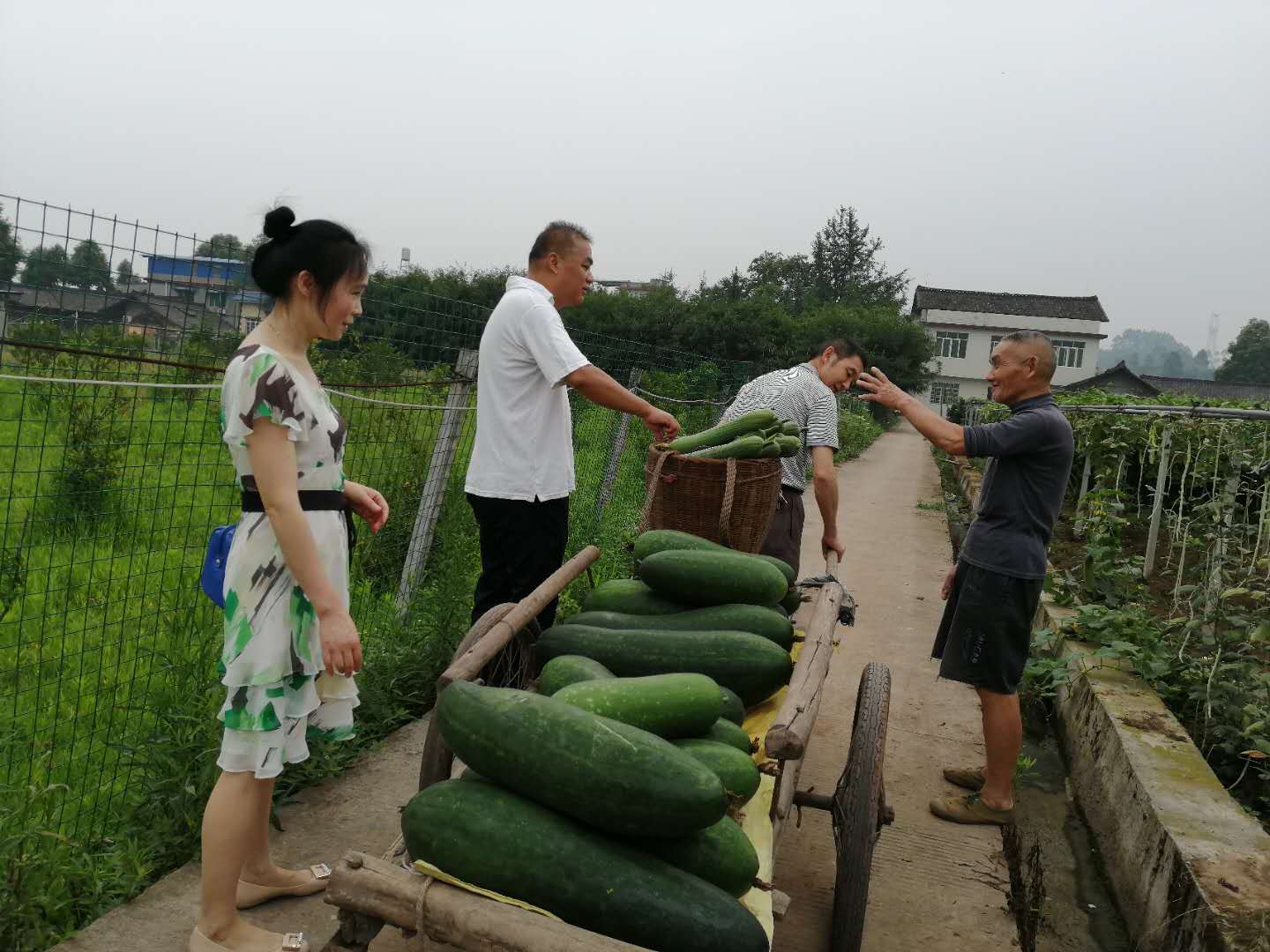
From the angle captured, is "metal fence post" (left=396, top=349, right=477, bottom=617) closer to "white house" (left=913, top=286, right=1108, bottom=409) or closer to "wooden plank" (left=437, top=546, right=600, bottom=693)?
"wooden plank" (left=437, top=546, right=600, bottom=693)

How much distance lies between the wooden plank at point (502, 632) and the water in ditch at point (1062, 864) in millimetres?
2175

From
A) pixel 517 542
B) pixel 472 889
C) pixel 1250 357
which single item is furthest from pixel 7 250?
pixel 1250 357

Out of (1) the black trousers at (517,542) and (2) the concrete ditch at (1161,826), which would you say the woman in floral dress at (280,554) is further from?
A: (2) the concrete ditch at (1161,826)

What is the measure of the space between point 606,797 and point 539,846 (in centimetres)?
15

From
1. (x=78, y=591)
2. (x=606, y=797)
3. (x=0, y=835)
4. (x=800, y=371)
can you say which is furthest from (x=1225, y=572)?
(x=78, y=591)

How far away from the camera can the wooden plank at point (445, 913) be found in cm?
144

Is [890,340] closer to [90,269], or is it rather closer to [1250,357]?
[90,269]

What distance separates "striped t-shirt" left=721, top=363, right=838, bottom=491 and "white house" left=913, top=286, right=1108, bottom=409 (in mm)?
68661

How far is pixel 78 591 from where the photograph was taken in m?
4.91

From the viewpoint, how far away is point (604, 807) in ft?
5.75

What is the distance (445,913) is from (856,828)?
142cm

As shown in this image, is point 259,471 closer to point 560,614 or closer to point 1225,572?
point 560,614

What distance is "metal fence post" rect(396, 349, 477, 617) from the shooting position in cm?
479

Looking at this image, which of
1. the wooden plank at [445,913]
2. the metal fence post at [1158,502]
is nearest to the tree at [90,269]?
the wooden plank at [445,913]
